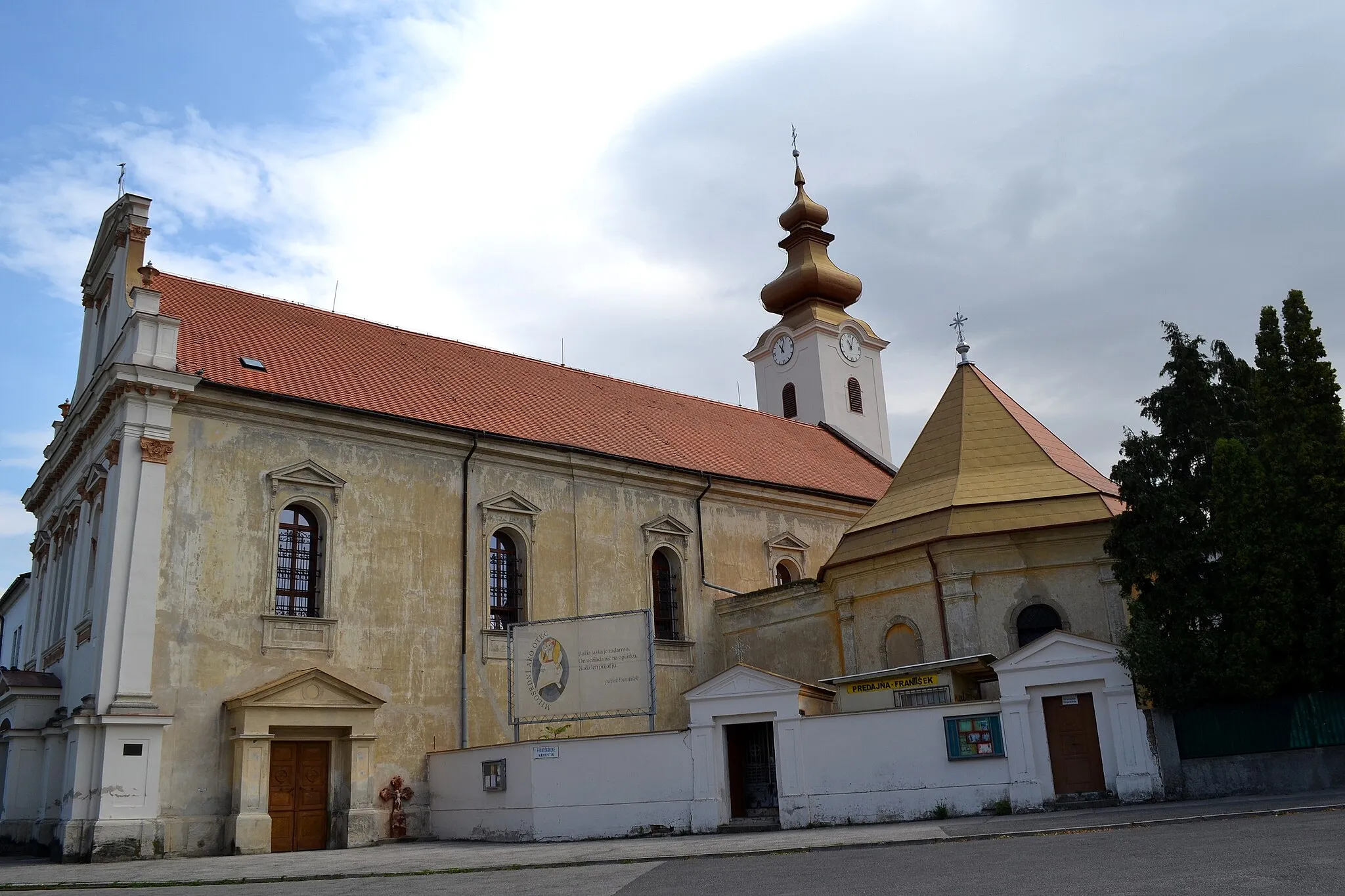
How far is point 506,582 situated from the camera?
25562 mm

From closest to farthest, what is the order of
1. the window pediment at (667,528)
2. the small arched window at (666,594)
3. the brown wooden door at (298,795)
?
the brown wooden door at (298,795), the window pediment at (667,528), the small arched window at (666,594)

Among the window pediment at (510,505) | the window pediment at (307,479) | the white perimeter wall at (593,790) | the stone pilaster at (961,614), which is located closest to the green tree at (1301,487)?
the stone pilaster at (961,614)

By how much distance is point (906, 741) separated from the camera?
17.6 metres

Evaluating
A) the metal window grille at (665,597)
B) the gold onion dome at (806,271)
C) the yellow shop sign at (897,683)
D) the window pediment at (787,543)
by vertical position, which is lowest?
the yellow shop sign at (897,683)

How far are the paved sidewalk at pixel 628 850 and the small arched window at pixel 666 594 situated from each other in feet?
33.1

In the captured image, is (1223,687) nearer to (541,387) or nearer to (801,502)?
(801,502)

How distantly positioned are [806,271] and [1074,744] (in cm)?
2790

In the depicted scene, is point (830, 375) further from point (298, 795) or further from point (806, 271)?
point (298, 795)

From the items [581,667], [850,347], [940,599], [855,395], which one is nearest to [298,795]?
[581,667]

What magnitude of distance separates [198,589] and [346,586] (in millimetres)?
2951

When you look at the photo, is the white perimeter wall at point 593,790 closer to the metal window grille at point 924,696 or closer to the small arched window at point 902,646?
the metal window grille at point 924,696

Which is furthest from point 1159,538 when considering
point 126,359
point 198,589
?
point 126,359

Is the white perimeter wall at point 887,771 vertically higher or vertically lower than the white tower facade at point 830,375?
lower

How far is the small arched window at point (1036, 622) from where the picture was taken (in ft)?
72.2
